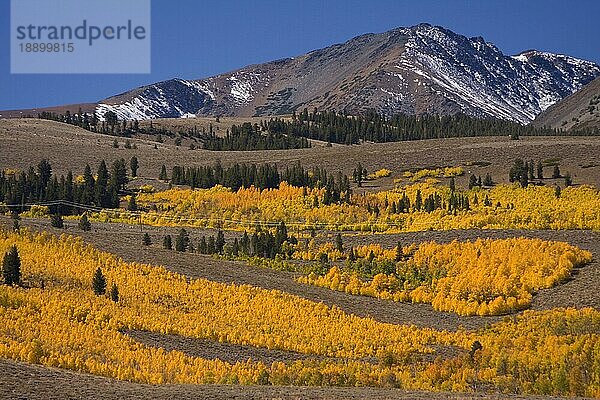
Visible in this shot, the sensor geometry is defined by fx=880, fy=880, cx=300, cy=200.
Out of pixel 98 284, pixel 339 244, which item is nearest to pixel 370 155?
pixel 339 244

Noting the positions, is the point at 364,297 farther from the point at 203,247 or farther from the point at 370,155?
the point at 370,155

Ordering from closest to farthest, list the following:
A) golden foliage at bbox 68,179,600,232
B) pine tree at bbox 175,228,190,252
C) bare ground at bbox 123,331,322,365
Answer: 1. bare ground at bbox 123,331,322,365
2. pine tree at bbox 175,228,190,252
3. golden foliage at bbox 68,179,600,232

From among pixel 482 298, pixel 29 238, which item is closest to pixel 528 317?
pixel 482 298

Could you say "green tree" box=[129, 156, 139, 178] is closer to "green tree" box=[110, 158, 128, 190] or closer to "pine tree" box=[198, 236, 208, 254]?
"green tree" box=[110, 158, 128, 190]

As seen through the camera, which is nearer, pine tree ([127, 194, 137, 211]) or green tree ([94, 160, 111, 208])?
pine tree ([127, 194, 137, 211])

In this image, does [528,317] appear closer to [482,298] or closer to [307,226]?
[482,298]

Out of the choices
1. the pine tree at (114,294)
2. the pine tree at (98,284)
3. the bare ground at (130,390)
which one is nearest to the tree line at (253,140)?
the pine tree at (98,284)

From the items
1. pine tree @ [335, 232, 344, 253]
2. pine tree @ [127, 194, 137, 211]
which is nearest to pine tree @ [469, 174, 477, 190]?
pine tree @ [335, 232, 344, 253]

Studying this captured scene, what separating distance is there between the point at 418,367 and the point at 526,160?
64.8m

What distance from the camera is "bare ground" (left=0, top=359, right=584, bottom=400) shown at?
23.4 meters

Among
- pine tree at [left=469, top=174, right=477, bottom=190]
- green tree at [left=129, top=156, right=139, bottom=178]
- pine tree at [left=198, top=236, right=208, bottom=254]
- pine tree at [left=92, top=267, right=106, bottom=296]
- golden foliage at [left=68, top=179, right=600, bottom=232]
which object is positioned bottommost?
pine tree at [left=92, top=267, right=106, bottom=296]

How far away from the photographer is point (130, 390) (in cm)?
2472

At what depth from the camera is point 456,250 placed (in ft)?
200

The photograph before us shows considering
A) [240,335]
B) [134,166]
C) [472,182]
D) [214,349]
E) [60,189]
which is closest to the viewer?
[214,349]
